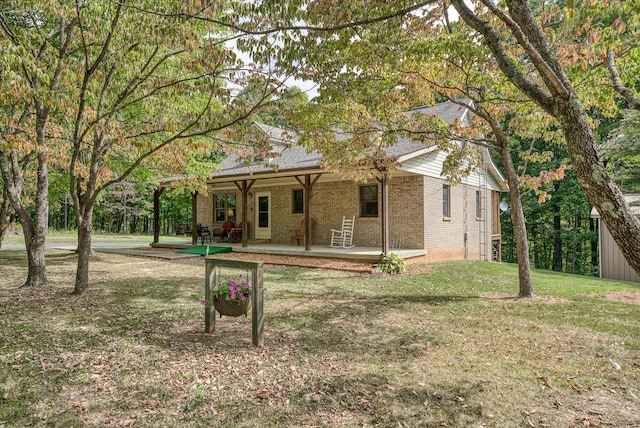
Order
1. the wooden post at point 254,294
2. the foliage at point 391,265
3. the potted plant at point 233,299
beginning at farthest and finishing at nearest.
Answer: the foliage at point 391,265, the potted plant at point 233,299, the wooden post at point 254,294

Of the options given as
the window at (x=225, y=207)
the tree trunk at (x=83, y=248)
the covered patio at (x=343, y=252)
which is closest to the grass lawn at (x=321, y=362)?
the tree trunk at (x=83, y=248)

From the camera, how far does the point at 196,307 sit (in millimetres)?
6512

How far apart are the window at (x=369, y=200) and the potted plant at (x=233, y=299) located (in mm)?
10158

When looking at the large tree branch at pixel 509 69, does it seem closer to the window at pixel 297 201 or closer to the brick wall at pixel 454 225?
the brick wall at pixel 454 225

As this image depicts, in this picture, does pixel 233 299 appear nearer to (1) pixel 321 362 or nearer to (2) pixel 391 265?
(1) pixel 321 362

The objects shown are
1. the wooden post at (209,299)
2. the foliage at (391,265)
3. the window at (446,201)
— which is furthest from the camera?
the window at (446,201)

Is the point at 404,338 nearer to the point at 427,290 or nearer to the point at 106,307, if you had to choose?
the point at 427,290

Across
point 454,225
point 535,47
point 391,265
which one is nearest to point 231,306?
point 535,47

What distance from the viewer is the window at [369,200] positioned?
14.6 meters

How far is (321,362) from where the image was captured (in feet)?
13.8

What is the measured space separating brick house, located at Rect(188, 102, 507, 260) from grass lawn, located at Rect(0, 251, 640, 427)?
571cm

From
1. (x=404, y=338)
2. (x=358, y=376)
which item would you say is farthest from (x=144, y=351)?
(x=404, y=338)

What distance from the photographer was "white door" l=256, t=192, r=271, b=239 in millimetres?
17600

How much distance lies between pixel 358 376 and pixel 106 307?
463cm
